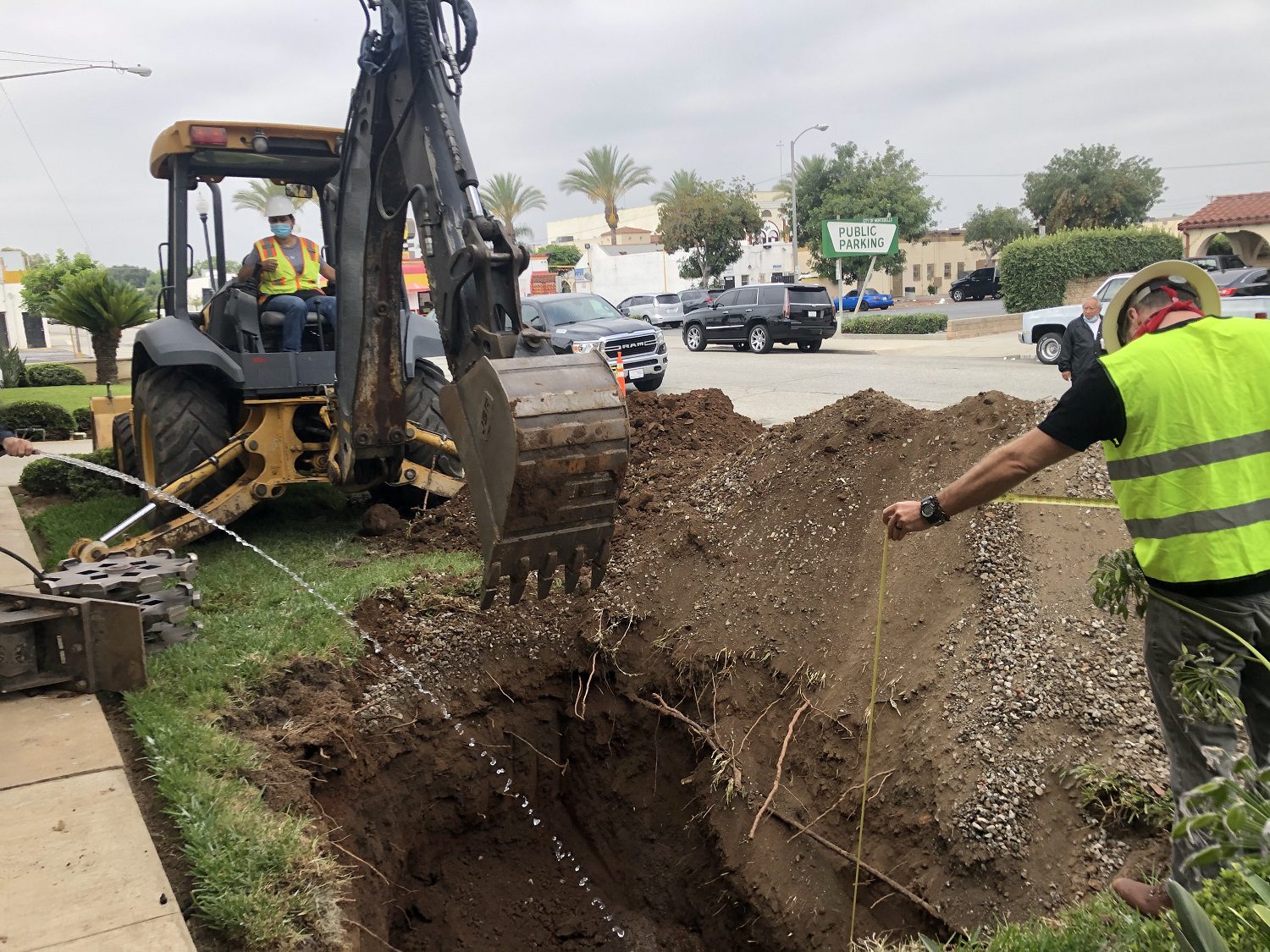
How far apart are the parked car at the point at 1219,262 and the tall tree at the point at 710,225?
79.2ft

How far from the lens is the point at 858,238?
30844 mm

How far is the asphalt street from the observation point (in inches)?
617

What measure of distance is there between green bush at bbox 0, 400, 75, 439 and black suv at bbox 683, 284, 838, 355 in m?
16.0

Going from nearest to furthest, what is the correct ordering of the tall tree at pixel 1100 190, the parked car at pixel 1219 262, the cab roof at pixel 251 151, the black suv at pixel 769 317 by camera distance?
the cab roof at pixel 251 151 → the black suv at pixel 769 317 → the parked car at pixel 1219 262 → the tall tree at pixel 1100 190

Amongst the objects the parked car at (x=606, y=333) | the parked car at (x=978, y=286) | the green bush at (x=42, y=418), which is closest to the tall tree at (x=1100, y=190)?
the parked car at (x=978, y=286)

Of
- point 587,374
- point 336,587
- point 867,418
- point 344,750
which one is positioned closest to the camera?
point 587,374

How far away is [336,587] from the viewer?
6.31 m

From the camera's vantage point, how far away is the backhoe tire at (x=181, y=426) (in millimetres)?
7137

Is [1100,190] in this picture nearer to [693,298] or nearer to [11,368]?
[693,298]

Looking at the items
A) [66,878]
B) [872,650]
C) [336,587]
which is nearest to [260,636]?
[336,587]

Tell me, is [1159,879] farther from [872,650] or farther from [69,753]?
[69,753]

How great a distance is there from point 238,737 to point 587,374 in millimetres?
2387

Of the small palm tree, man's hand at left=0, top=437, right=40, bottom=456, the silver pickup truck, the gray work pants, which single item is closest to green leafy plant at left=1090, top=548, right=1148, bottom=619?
the gray work pants

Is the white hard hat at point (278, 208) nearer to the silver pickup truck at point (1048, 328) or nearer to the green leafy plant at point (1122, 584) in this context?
the green leafy plant at point (1122, 584)
